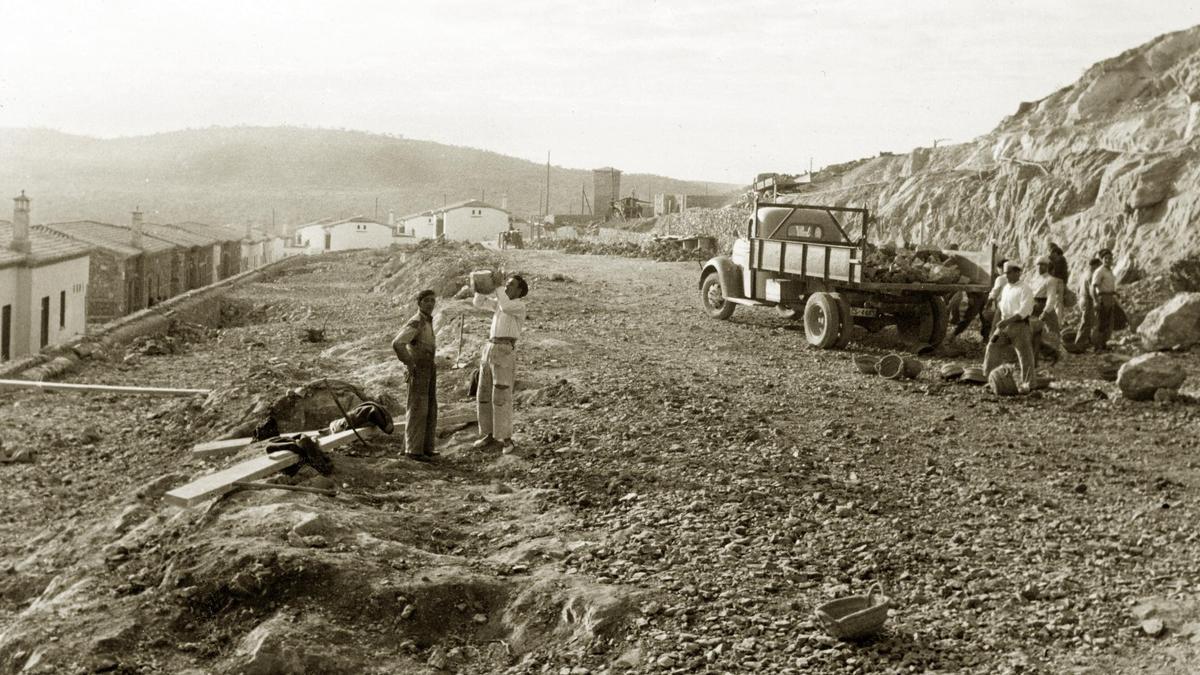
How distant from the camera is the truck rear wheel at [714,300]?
19391 mm

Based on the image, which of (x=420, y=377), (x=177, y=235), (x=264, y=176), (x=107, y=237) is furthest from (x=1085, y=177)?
(x=264, y=176)

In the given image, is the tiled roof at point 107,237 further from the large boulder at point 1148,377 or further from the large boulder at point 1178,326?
the large boulder at point 1148,377

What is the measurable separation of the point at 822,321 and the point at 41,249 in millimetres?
20835

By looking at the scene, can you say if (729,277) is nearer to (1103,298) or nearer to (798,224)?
(798,224)

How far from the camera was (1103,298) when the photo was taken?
15.6 meters

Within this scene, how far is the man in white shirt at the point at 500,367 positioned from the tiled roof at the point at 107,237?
2681 centimetres

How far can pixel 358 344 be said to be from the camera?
2105cm

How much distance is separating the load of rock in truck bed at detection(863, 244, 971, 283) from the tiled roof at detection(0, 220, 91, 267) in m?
18.4

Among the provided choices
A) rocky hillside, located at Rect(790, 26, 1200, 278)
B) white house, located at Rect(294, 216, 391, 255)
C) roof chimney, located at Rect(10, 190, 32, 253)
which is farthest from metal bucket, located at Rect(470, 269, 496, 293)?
white house, located at Rect(294, 216, 391, 255)

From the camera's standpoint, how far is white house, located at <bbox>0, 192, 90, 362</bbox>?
2606cm

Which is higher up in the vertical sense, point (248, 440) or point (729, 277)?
point (729, 277)

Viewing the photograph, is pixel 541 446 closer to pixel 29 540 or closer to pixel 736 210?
pixel 29 540

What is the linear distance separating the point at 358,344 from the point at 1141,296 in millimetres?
13272

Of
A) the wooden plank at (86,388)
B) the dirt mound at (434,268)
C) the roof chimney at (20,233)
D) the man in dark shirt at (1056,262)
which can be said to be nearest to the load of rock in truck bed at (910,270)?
the man in dark shirt at (1056,262)
